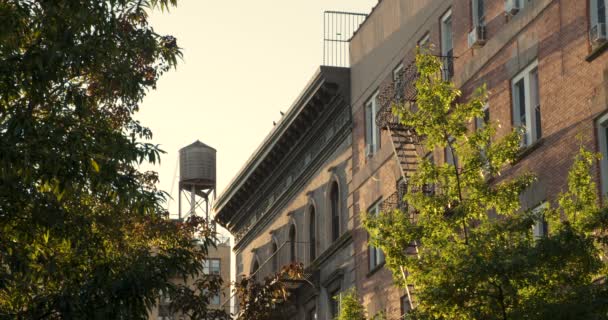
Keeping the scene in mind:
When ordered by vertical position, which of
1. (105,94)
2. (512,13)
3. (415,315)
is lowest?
(415,315)

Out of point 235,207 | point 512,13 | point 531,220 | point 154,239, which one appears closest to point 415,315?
point 531,220

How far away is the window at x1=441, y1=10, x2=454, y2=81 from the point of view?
120 feet

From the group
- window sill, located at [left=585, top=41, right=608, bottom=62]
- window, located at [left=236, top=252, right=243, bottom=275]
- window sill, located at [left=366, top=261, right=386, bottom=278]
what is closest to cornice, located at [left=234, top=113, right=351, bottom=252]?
window, located at [left=236, top=252, right=243, bottom=275]

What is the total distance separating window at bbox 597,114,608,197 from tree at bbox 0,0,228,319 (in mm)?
8832

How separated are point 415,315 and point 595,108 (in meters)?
7.63

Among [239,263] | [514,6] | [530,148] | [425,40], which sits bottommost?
[530,148]

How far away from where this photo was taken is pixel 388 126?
37531 mm

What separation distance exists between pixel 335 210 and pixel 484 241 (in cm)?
2530

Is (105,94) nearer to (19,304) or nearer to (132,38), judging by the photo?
(132,38)

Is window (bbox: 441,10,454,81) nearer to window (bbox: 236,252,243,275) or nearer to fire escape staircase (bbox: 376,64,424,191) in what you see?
fire escape staircase (bbox: 376,64,424,191)

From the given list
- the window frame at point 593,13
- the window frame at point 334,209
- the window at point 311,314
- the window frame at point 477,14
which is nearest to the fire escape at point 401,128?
the window frame at point 477,14

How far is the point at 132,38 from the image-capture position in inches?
882

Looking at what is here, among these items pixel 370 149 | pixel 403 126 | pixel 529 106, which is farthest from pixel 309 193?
pixel 529 106

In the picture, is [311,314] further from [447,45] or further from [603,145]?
[603,145]
